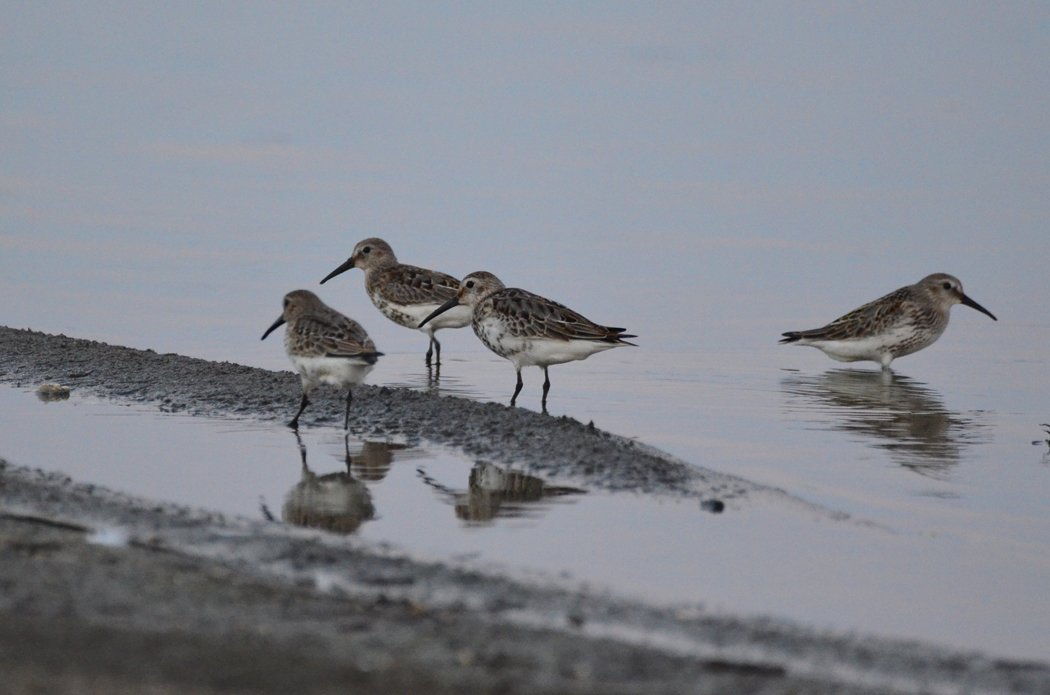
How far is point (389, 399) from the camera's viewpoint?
1008cm

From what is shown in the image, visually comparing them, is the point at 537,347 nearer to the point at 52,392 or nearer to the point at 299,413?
the point at 299,413

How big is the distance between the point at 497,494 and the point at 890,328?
8616mm

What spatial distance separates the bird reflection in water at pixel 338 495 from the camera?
668 centimetres

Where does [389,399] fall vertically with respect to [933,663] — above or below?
above

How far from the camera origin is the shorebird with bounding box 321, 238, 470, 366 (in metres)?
14.3

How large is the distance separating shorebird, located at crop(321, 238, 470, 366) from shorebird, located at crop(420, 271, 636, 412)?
7.22 ft

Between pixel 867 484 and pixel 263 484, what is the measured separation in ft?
12.4

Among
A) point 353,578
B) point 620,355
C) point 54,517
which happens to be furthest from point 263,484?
point 620,355

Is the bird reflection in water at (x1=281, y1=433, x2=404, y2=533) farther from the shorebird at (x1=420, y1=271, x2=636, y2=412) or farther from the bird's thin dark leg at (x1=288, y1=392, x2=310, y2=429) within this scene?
the shorebird at (x1=420, y1=271, x2=636, y2=412)

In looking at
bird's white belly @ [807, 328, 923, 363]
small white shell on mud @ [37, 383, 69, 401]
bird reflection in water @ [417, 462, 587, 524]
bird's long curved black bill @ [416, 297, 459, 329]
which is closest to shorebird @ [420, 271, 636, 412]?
bird's long curved black bill @ [416, 297, 459, 329]

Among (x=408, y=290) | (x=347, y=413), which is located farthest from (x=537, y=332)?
(x=408, y=290)

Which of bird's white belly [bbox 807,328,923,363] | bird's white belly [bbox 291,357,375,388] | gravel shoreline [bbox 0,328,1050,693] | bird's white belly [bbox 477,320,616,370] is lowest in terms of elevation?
gravel shoreline [bbox 0,328,1050,693]

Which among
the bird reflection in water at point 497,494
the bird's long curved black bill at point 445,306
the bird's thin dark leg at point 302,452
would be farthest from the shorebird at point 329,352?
the bird's long curved black bill at point 445,306

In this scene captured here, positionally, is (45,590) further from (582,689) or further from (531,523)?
(531,523)
